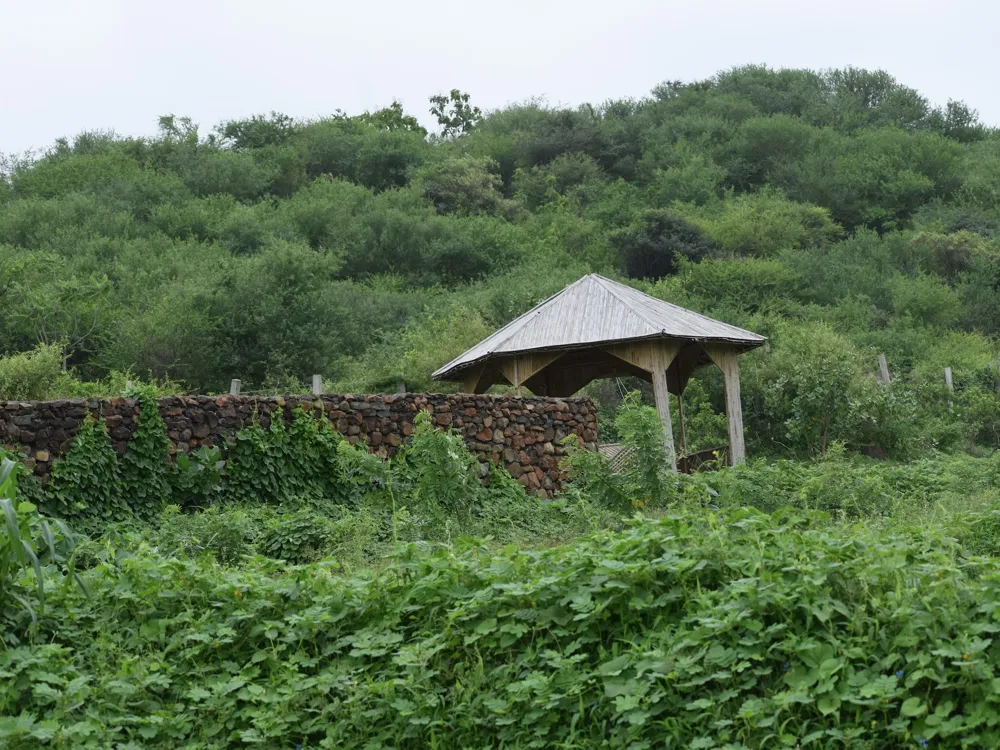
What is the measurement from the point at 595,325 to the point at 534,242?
27.2 m

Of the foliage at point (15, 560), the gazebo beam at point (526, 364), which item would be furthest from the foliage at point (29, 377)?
the foliage at point (15, 560)

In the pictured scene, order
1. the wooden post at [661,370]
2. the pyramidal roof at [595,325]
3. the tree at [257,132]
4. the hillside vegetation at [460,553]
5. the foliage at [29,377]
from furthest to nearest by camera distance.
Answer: the tree at [257,132] < the foliage at [29,377] < the wooden post at [661,370] < the pyramidal roof at [595,325] < the hillside vegetation at [460,553]

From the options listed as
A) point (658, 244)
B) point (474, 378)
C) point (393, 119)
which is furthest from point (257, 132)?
point (474, 378)

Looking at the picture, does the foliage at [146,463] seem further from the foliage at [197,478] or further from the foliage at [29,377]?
the foliage at [29,377]

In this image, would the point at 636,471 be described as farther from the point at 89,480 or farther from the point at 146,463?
the point at 89,480

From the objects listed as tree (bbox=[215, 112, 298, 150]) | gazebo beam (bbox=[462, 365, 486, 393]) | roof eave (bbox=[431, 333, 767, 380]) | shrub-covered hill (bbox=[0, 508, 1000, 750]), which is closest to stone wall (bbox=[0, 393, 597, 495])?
roof eave (bbox=[431, 333, 767, 380])

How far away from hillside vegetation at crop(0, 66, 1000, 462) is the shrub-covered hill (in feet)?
47.5

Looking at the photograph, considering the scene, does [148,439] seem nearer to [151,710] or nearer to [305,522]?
[305,522]

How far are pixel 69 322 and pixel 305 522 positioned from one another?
66.8 ft

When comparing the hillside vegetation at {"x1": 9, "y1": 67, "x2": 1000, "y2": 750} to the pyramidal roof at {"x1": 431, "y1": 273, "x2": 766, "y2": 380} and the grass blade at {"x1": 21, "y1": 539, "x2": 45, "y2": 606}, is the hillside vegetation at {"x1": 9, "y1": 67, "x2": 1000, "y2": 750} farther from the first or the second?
the pyramidal roof at {"x1": 431, "y1": 273, "x2": 766, "y2": 380}

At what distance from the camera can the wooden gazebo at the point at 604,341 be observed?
14180mm

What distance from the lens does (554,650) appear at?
4.44 meters

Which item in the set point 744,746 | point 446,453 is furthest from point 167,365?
point 744,746

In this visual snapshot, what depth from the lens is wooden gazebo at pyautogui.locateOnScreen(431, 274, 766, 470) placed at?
14.2 meters
